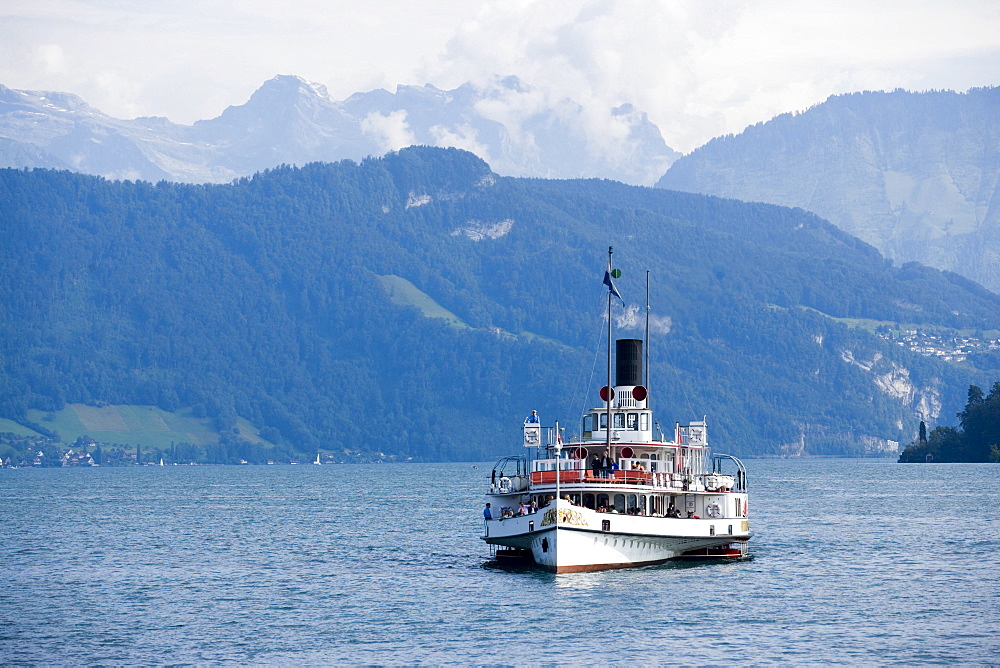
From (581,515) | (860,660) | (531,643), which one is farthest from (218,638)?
(860,660)

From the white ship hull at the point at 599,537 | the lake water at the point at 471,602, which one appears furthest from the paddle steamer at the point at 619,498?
the lake water at the point at 471,602

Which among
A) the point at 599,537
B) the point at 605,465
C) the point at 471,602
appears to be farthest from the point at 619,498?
the point at 471,602

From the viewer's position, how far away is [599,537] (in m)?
84.1

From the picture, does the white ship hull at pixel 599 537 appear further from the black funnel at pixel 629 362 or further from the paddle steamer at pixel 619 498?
the black funnel at pixel 629 362

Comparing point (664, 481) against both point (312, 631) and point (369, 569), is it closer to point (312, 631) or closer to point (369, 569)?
point (369, 569)

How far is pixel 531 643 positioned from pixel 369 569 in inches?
1185

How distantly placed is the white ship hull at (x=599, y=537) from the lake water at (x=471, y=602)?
1.05 meters

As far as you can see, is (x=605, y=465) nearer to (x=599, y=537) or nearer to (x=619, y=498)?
(x=619, y=498)

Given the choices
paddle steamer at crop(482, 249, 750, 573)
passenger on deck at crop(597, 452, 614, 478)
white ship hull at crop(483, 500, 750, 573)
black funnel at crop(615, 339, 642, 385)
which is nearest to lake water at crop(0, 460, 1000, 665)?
white ship hull at crop(483, 500, 750, 573)

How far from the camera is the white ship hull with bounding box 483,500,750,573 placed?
82.8 metres

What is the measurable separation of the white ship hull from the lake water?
105cm

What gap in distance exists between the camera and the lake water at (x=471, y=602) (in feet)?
216

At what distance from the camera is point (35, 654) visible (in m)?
65.6

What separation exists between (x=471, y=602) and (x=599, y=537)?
29.1 ft
